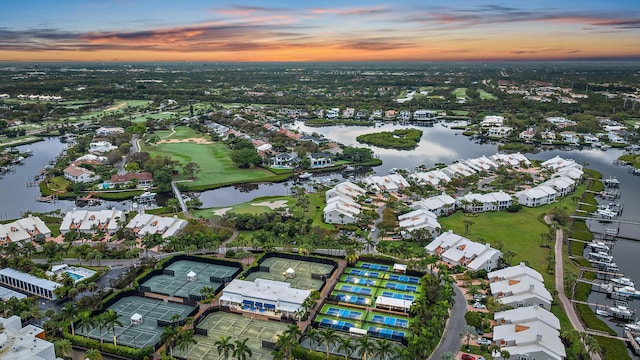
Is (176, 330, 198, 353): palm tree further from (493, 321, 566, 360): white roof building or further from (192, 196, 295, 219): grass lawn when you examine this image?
(192, 196, 295, 219): grass lawn

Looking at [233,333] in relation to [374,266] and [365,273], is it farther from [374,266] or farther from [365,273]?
[374,266]

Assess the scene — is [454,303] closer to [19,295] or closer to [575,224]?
[575,224]

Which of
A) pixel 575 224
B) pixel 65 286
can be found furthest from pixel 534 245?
pixel 65 286

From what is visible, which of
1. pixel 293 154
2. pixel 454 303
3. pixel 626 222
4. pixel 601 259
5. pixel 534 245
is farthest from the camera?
pixel 293 154

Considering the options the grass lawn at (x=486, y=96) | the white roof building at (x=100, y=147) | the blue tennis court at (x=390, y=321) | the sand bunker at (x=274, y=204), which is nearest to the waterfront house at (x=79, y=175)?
the white roof building at (x=100, y=147)

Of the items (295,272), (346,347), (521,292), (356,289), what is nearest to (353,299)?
(356,289)

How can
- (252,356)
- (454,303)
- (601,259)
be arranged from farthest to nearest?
(601,259) < (454,303) < (252,356)
